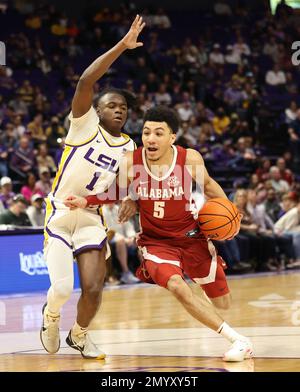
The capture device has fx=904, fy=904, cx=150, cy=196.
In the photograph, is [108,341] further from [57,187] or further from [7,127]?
[7,127]

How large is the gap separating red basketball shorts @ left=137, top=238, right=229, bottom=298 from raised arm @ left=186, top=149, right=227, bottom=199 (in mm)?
399

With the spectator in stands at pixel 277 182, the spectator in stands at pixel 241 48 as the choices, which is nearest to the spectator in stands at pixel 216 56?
the spectator in stands at pixel 241 48

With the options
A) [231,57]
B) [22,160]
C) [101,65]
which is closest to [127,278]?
[22,160]

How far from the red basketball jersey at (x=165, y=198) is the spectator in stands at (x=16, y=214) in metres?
6.56

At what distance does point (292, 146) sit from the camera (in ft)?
65.9

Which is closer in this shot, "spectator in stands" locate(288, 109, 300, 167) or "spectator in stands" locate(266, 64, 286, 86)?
"spectator in stands" locate(288, 109, 300, 167)

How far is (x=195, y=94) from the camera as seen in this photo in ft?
70.3

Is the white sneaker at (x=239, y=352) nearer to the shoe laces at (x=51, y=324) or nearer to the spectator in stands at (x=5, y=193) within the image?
the shoe laces at (x=51, y=324)

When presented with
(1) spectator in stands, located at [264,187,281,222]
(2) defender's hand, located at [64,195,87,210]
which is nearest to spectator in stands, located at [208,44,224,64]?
(1) spectator in stands, located at [264,187,281,222]

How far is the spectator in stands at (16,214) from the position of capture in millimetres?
13336

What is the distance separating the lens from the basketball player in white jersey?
698 cm

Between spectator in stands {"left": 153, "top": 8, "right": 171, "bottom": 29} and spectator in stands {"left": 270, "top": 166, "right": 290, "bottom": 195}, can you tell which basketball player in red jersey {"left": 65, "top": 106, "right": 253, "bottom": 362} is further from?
spectator in stands {"left": 153, "top": 8, "right": 171, "bottom": 29}
